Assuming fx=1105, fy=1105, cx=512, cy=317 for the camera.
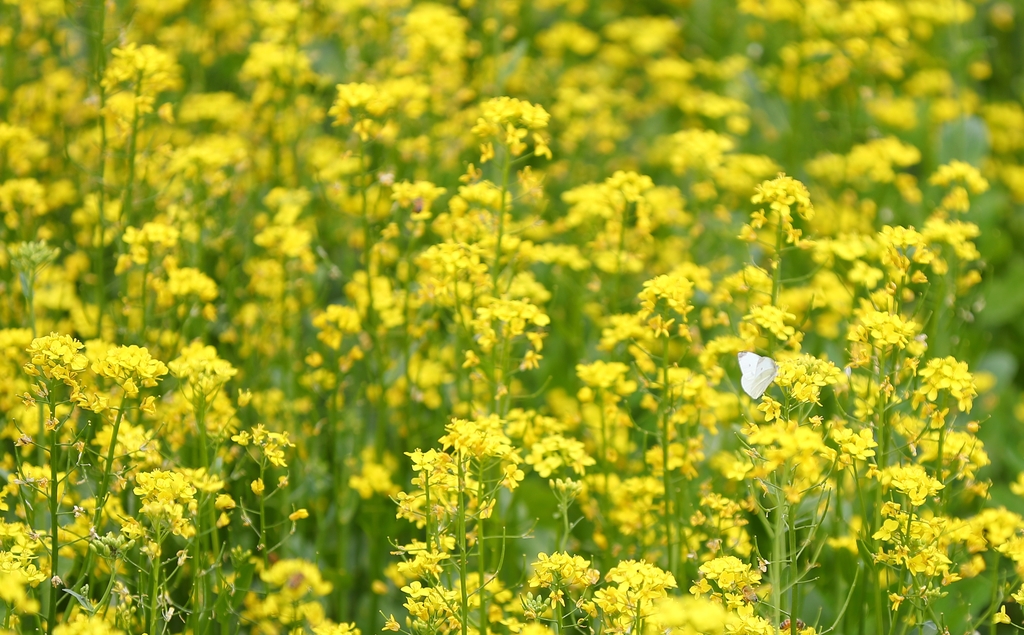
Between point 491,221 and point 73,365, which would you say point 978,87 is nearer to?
point 491,221

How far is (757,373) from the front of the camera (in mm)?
2859

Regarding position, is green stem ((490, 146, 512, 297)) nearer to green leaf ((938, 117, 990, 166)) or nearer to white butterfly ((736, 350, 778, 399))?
white butterfly ((736, 350, 778, 399))

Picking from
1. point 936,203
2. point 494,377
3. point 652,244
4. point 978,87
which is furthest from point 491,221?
point 978,87

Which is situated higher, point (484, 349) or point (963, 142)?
point (963, 142)

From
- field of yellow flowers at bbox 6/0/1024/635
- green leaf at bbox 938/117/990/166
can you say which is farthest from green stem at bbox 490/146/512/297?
green leaf at bbox 938/117/990/166

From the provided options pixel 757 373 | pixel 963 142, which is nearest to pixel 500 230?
pixel 757 373

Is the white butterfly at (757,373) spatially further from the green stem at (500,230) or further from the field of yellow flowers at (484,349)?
the green stem at (500,230)

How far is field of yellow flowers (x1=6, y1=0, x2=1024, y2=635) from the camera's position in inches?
115

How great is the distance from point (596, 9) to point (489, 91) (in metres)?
2.99

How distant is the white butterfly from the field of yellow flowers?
1 cm

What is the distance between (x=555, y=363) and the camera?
4.84 metres

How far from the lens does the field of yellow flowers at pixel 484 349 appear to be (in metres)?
2.93

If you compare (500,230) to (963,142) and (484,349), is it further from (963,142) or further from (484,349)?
(963,142)

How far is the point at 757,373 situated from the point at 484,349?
99 centimetres
